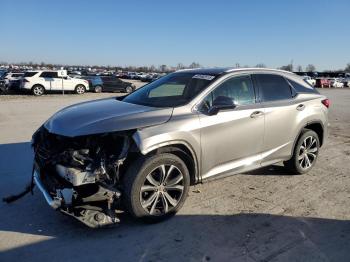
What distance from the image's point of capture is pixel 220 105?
16.8 ft

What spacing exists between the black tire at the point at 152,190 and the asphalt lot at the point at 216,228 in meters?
0.16

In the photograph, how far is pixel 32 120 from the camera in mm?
12742

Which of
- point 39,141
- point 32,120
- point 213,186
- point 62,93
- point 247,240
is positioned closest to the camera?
point 247,240

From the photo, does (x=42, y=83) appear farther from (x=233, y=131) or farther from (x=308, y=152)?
(x=233, y=131)

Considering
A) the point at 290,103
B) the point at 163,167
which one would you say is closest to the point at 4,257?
the point at 163,167

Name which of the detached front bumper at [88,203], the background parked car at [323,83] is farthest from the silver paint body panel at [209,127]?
the background parked car at [323,83]

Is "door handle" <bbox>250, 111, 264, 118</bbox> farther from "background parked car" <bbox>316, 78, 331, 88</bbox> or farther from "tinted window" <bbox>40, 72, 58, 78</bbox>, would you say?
"background parked car" <bbox>316, 78, 331, 88</bbox>

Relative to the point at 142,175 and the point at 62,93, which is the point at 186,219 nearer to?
A: the point at 142,175

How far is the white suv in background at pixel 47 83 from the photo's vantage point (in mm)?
26391

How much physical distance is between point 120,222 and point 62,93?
25.0 metres

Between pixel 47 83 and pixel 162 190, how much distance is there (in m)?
24.3

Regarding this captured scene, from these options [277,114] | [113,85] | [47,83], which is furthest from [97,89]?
[277,114]

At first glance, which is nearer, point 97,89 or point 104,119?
point 104,119

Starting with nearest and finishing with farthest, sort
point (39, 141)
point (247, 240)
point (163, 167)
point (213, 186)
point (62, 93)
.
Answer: point (247, 240) < point (163, 167) < point (39, 141) < point (213, 186) < point (62, 93)
